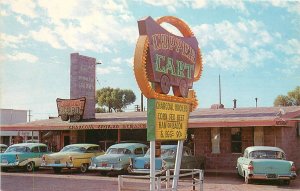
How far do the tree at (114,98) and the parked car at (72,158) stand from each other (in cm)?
5542

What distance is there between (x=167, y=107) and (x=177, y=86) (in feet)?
3.33

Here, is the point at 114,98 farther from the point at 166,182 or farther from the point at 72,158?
the point at 166,182

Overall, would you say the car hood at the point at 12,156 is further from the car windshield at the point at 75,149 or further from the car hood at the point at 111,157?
the car hood at the point at 111,157

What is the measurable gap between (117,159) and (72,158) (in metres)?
2.63

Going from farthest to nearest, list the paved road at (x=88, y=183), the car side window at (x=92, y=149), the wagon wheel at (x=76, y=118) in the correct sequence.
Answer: the wagon wheel at (x=76, y=118)
the car side window at (x=92, y=149)
the paved road at (x=88, y=183)

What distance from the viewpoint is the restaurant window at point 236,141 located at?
71.9 feet

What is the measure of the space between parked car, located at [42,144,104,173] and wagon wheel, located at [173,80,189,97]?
34.3 ft

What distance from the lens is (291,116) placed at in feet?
65.1

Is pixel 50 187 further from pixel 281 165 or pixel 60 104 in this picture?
pixel 60 104

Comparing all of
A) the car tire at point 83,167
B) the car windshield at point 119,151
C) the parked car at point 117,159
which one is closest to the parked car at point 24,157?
the car tire at point 83,167

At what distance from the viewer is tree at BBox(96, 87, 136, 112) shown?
3027 inches

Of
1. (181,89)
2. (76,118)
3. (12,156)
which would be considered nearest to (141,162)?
(12,156)

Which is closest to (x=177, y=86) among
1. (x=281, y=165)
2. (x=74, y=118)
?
(x=281, y=165)

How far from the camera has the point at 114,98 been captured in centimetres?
7700
